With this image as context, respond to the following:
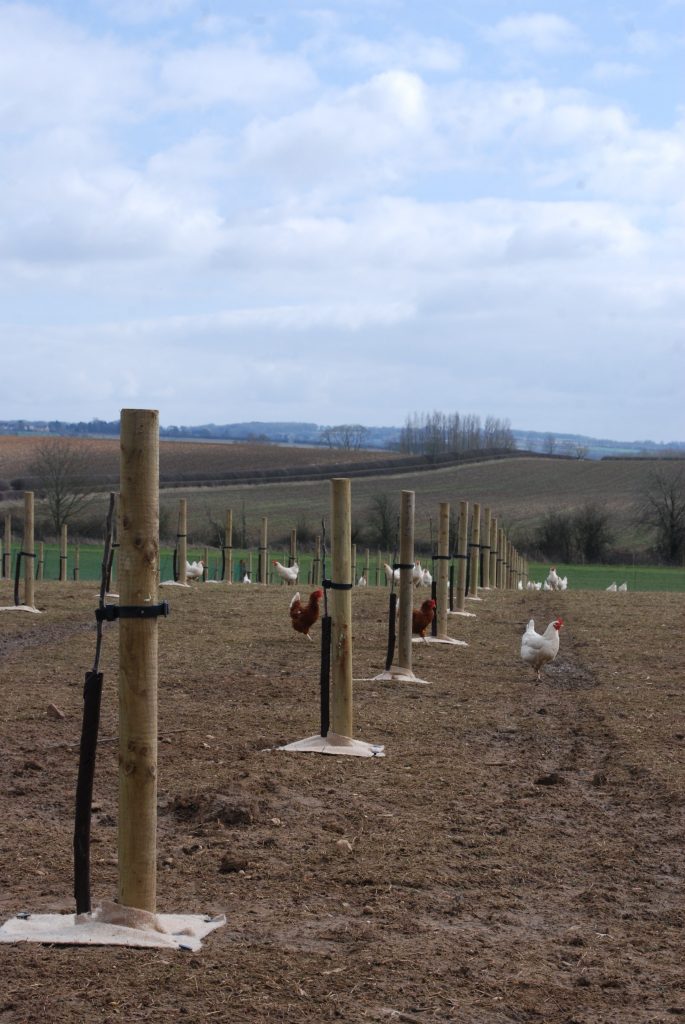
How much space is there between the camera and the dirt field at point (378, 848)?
12.6 feet

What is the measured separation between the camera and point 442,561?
1391cm

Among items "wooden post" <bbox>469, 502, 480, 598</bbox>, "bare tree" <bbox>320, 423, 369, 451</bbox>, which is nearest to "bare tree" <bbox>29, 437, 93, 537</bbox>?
"wooden post" <bbox>469, 502, 480, 598</bbox>

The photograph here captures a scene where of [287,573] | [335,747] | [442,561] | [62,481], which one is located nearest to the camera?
[335,747]

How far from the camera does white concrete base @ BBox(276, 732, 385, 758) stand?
7.68 meters

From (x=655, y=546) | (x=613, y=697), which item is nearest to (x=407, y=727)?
(x=613, y=697)

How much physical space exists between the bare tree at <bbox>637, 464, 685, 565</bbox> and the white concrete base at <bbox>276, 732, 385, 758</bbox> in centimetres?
5371

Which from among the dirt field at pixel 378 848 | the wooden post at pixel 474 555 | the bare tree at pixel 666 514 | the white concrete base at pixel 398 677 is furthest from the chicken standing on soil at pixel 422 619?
the bare tree at pixel 666 514

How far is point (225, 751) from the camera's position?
7.61 m

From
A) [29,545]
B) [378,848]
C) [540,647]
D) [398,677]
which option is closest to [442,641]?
[540,647]

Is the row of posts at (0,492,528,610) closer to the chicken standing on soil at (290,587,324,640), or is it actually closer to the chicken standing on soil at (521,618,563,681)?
the chicken standing on soil at (290,587,324,640)

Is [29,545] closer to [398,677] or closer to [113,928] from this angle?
[398,677]

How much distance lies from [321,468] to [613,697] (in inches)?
2794

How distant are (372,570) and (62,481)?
12.7 meters

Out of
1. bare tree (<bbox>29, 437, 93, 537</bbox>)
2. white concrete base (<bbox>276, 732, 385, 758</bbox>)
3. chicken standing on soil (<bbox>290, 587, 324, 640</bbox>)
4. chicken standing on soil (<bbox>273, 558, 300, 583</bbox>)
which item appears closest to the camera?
white concrete base (<bbox>276, 732, 385, 758</bbox>)
